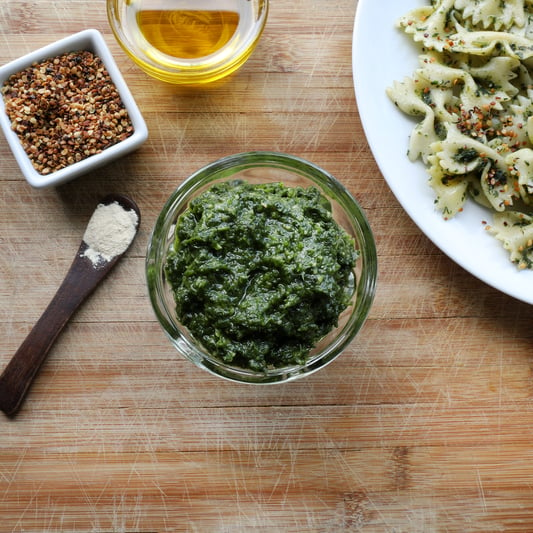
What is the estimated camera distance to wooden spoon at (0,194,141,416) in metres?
2.64

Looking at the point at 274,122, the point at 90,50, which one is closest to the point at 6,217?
the point at 90,50

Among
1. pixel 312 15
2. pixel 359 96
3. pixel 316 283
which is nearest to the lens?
pixel 316 283

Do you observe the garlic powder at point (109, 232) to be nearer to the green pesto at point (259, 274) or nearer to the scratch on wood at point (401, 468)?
the green pesto at point (259, 274)

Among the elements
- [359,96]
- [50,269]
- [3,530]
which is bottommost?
[3,530]

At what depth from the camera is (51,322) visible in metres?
2.64

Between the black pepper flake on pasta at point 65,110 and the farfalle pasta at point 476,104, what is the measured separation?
124cm

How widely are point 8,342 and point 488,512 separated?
8.09 ft

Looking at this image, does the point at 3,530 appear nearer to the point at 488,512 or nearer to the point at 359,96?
the point at 488,512

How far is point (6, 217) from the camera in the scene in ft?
8.87

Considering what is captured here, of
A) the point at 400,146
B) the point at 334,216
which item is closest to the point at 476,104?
the point at 400,146

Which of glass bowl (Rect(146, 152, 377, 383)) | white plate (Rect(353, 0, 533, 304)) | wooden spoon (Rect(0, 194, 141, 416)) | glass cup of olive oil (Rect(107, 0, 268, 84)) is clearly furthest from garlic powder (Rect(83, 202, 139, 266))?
white plate (Rect(353, 0, 533, 304))

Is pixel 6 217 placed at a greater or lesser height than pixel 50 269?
greater

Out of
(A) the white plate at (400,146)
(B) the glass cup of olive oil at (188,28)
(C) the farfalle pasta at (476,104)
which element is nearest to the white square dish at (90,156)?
(B) the glass cup of olive oil at (188,28)

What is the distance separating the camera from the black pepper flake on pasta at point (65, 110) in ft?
8.08
